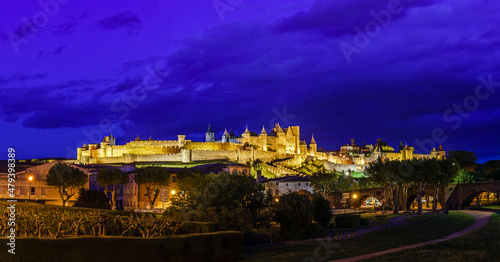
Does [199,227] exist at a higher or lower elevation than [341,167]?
lower

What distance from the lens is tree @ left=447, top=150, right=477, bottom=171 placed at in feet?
515

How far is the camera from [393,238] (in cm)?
3900

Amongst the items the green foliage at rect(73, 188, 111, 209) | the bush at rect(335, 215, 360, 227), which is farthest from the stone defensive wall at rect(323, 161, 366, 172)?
the bush at rect(335, 215, 360, 227)

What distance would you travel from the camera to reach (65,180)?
64.6m

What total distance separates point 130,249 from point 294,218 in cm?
1964

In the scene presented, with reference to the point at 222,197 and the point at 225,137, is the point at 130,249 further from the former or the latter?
the point at 225,137

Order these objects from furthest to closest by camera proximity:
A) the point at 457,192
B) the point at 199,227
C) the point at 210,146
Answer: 1. the point at 210,146
2. the point at 457,192
3. the point at 199,227

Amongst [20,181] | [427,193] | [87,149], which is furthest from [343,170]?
[20,181]

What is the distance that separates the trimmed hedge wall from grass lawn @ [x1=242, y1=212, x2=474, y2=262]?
2.16 metres

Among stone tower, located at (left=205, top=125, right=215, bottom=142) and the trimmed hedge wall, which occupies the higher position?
stone tower, located at (left=205, top=125, right=215, bottom=142)

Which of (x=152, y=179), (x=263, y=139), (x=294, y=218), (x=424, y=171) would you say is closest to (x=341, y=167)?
(x=263, y=139)

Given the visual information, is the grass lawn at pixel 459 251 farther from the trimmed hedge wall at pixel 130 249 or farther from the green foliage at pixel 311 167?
the green foliage at pixel 311 167

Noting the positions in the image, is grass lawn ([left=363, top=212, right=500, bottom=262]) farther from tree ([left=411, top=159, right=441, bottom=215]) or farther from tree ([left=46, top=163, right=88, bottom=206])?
tree ([left=46, top=163, right=88, bottom=206])

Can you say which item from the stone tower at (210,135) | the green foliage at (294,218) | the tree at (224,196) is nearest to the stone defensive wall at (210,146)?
the stone tower at (210,135)
